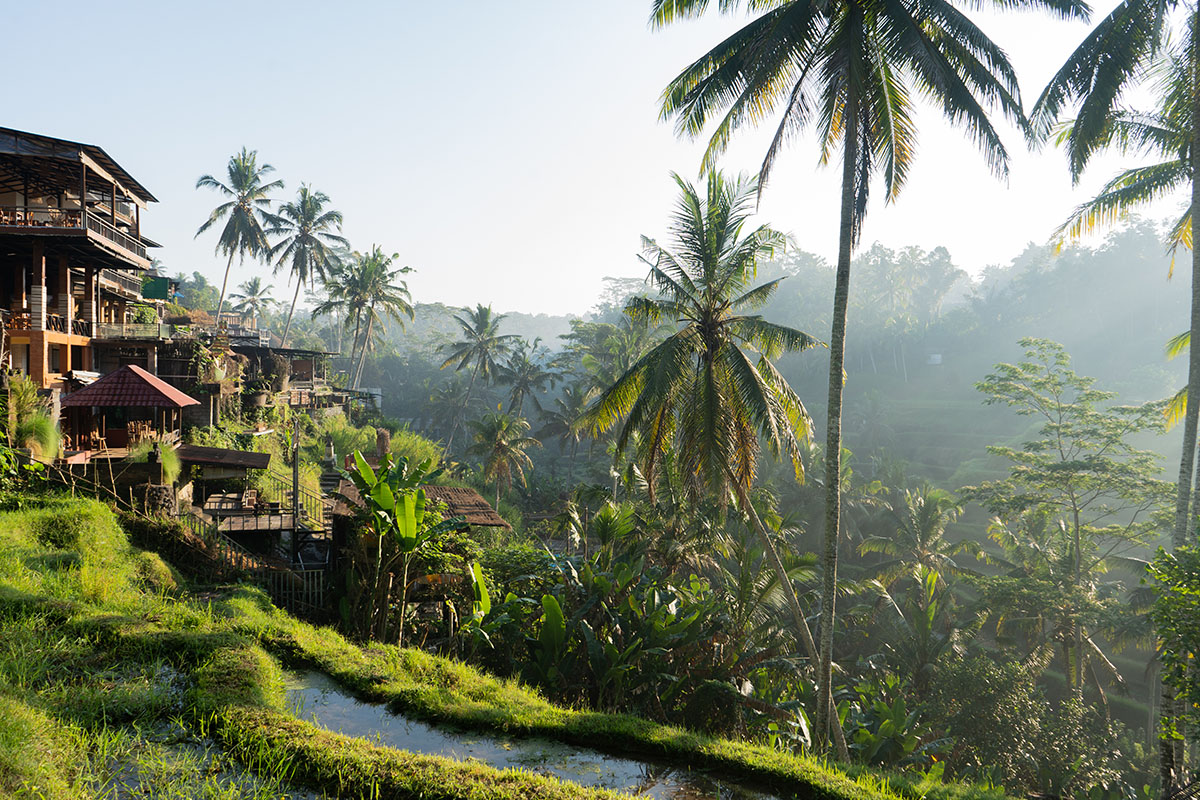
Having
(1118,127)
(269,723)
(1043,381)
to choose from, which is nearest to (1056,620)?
(1043,381)

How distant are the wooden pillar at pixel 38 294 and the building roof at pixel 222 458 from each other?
26.0 ft

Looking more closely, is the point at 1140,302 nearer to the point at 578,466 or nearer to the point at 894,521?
the point at 894,521

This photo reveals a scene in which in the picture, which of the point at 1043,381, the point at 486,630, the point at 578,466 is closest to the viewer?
the point at 486,630

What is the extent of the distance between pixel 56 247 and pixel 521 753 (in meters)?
22.6

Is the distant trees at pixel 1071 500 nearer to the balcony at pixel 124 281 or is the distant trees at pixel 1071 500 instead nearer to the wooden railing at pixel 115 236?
the wooden railing at pixel 115 236

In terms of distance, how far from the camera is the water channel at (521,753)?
633cm

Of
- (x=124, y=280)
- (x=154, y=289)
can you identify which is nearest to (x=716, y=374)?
(x=124, y=280)

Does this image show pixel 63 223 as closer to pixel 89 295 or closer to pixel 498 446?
pixel 89 295

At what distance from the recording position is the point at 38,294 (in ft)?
62.6

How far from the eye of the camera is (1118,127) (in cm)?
1459

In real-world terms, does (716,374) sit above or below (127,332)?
below

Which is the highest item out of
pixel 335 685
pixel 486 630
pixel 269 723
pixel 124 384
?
pixel 124 384

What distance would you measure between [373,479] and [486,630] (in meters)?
3.46

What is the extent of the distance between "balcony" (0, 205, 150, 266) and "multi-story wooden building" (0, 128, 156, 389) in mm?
24
